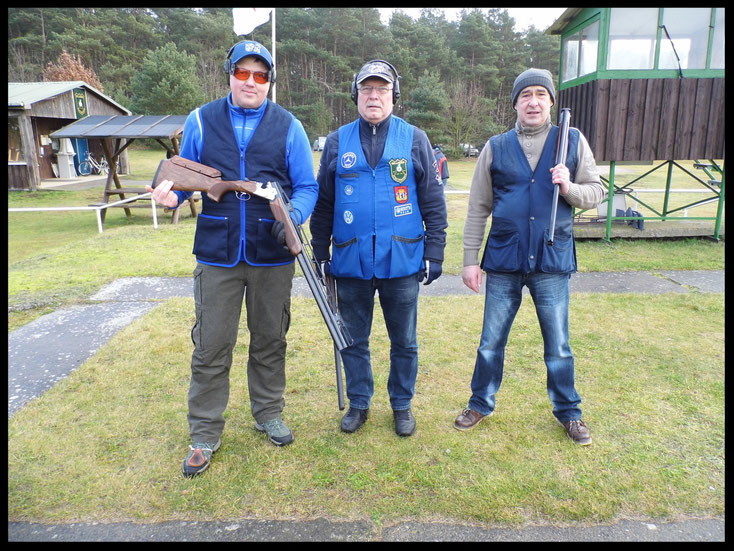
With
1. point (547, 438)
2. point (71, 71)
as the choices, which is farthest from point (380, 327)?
point (71, 71)

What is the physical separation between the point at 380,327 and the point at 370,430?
1.89 meters

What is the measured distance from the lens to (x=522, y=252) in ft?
9.80

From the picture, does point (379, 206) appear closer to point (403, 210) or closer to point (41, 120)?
point (403, 210)

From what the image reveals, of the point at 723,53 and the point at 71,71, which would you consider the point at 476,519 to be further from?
the point at 71,71

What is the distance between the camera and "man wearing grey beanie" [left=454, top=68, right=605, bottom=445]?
9.57ft

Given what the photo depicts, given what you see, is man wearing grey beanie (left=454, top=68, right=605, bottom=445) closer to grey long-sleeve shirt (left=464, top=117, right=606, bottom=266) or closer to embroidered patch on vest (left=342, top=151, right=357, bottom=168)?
grey long-sleeve shirt (left=464, top=117, right=606, bottom=266)

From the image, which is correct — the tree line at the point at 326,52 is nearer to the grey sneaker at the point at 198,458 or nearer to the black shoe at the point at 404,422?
the black shoe at the point at 404,422

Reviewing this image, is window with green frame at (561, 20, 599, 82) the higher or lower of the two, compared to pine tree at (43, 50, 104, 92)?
lower

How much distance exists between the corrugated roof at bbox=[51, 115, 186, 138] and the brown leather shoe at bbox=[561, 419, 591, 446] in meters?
10.6

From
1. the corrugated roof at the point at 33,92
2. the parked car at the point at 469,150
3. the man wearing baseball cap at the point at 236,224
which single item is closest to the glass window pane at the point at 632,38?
the man wearing baseball cap at the point at 236,224

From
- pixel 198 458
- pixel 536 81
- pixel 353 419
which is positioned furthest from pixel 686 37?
pixel 198 458

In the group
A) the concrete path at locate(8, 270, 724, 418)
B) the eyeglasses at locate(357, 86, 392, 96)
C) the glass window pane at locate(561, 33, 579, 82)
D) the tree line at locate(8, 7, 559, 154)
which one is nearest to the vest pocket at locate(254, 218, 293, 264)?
the eyeglasses at locate(357, 86, 392, 96)

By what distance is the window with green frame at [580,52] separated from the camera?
8.77 meters

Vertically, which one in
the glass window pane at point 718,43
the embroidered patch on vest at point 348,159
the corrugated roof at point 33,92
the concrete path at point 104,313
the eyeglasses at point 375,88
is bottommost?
the concrete path at point 104,313
